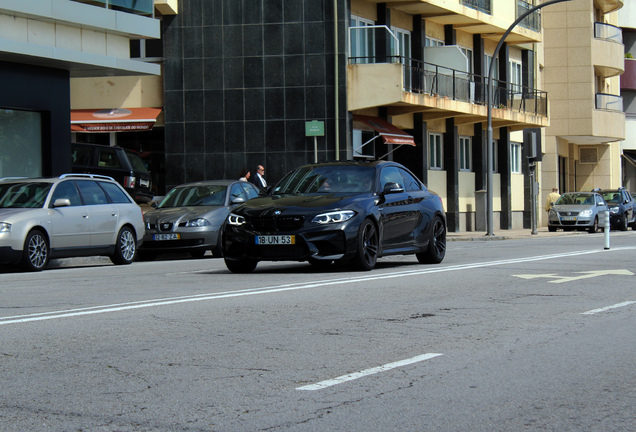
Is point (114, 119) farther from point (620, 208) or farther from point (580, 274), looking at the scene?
point (620, 208)

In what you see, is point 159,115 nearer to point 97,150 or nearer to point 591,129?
point 97,150

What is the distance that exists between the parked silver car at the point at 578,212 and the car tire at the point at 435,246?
2255 centimetres

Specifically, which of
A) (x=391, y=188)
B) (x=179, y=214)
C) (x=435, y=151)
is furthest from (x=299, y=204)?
(x=435, y=151)

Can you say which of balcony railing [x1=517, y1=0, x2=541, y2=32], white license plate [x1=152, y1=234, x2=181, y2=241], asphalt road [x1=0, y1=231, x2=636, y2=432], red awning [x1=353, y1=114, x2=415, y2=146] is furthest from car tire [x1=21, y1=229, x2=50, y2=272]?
balcony railing [x1=517, y1=0, x2=541, y2=32]

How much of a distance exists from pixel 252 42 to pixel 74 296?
21382 mm

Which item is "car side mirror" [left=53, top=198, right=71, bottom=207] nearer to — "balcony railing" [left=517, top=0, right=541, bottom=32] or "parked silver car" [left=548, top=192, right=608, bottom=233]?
"parked silver car" [left=548, top=192, right=608, bottom=233]

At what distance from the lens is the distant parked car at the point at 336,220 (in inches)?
536

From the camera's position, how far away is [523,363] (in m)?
6.84

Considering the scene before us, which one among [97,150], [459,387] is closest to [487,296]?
[459,387]

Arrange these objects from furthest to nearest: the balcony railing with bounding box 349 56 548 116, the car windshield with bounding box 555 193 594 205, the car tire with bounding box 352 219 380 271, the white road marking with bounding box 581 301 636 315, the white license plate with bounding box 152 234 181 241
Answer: the car windshield with bounding box 555 193 594 205 → the balcony railing with bounding box 349 56 548 116 → the white license plate with bounding box 152 234 181 241 → the car tire with bounding box 352 219 380 271 → the white road marking with bounding box 581 301 636 315

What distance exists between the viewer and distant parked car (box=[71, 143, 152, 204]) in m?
26.4

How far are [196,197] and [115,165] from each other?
665 centimetres

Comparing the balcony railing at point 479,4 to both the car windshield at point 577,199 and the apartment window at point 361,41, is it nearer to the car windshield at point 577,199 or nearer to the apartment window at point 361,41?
the apartment window at point 361,41

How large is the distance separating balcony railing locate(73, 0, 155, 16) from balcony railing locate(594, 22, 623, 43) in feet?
109
